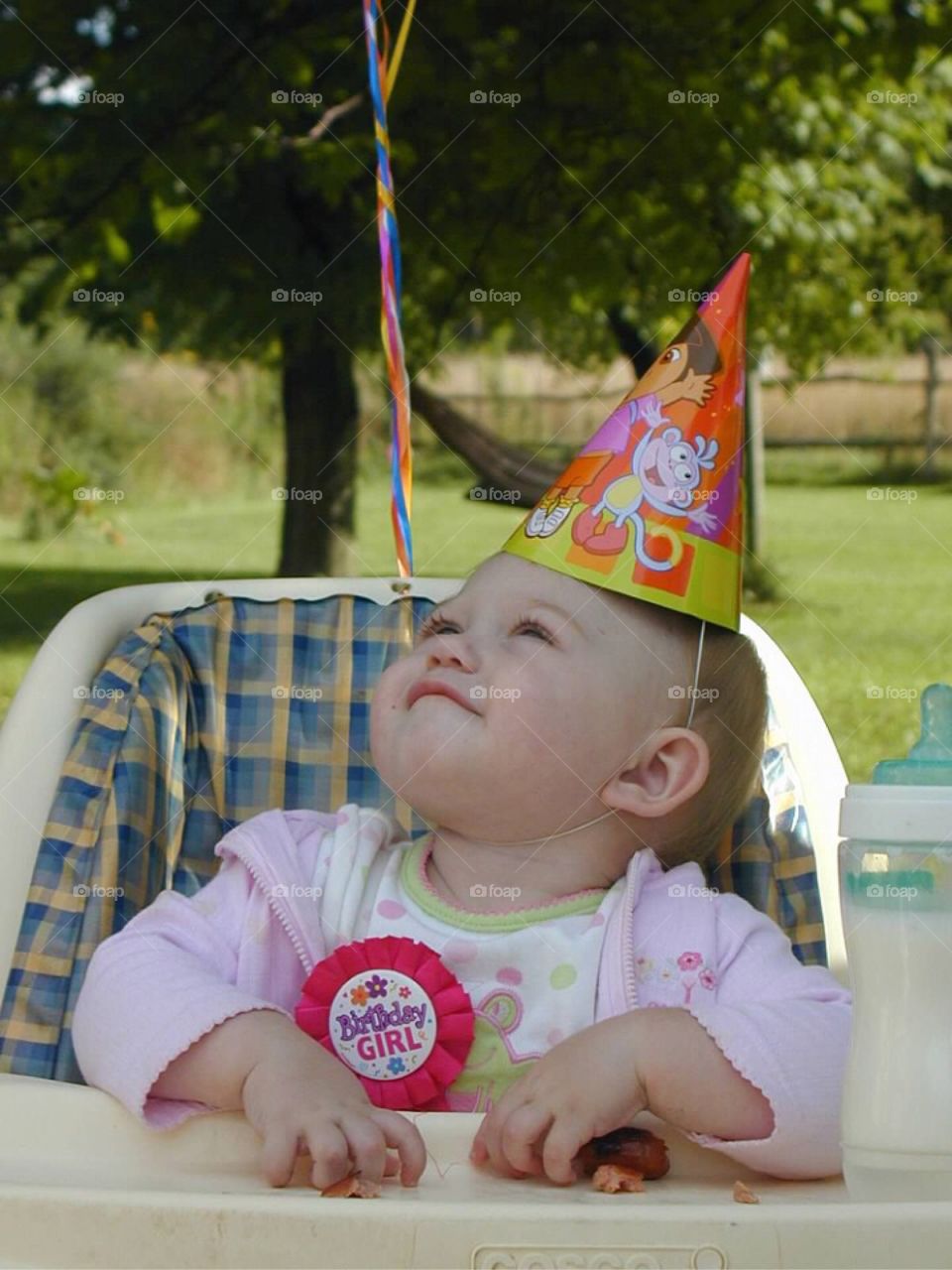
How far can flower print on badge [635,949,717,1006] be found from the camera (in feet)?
4.19

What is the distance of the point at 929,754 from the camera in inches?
38.3

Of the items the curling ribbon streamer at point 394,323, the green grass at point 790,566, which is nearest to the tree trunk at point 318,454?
the green grass at point 790,566

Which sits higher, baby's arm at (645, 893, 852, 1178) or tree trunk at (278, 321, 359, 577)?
tree trunk at (278, 321, 359, 577)

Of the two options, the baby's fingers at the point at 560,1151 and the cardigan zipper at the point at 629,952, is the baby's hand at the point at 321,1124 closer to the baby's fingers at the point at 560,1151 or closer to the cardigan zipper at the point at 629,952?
the baby's fingers at the point at 560,1151

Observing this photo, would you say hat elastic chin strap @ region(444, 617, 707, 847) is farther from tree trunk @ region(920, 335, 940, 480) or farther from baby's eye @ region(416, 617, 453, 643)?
tree trunk @ region(920, 335, 940, 480)

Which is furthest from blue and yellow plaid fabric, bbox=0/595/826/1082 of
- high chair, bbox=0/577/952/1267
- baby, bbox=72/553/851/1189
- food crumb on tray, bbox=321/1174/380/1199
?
food crumb on tray, bbox=321/1174/380/1199

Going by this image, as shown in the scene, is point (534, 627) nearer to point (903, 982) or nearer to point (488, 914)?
point (488, 914)

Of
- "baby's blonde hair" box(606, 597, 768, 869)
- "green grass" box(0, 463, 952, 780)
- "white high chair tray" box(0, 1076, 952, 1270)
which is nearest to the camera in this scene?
"white high chair tray" box(0, 1076, 952, 1270)

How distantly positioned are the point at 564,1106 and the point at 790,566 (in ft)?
13.8

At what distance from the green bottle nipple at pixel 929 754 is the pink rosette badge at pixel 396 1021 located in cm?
40

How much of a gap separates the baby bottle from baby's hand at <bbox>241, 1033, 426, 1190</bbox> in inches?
10.1

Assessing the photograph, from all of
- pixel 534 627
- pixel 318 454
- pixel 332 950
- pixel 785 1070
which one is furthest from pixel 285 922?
pixel 318 454

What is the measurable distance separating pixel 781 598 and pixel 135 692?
135 inches

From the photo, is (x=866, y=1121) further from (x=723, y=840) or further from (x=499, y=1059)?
(x=723, y=840)
